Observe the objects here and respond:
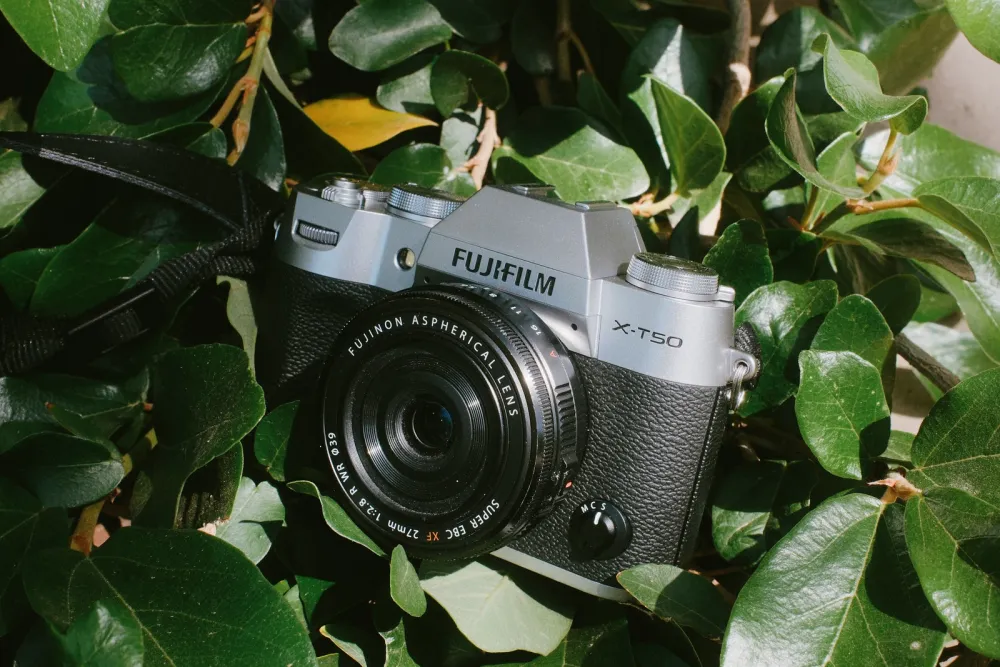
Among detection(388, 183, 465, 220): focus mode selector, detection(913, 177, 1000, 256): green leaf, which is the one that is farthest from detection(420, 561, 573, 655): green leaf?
detection(913, 177, 1000, 256): green leaf

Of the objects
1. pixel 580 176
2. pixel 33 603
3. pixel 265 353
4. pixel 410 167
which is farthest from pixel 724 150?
pixel 33 603

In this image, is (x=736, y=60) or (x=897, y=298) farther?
(x=736, y=60)

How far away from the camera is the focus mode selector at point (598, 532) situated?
1.60 feet

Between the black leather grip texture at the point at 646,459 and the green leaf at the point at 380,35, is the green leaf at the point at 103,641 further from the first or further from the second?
the green leaf at the point at 380,35

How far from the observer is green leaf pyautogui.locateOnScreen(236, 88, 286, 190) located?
1.92ft

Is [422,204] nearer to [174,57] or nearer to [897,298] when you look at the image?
[174,57]

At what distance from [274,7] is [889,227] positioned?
1.41 feet

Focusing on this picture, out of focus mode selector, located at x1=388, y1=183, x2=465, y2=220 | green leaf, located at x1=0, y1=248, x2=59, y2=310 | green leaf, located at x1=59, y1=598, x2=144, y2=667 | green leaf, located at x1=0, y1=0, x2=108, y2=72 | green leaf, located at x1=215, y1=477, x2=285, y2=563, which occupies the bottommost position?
green leaf, located at x1=215, y1=477, x2=285, y2=563

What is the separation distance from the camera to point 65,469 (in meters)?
0.47

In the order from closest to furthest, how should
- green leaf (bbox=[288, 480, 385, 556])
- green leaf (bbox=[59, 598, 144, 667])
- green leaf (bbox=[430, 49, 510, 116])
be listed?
green leaf (bbox=[59, 598, 144, 667]) → green leaf (bbox=[288, 480, 385, 556]) → green leaf (bbox=[430, 49, 510, 116])

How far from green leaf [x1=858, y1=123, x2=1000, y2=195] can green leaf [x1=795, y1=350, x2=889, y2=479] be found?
0.20 metres

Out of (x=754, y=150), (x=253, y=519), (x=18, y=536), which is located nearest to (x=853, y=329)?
(x=754, y=150)

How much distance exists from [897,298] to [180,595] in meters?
0.44

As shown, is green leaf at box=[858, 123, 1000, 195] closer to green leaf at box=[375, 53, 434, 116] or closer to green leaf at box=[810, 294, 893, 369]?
green leaf at box=[810, 294, 893, 369]
